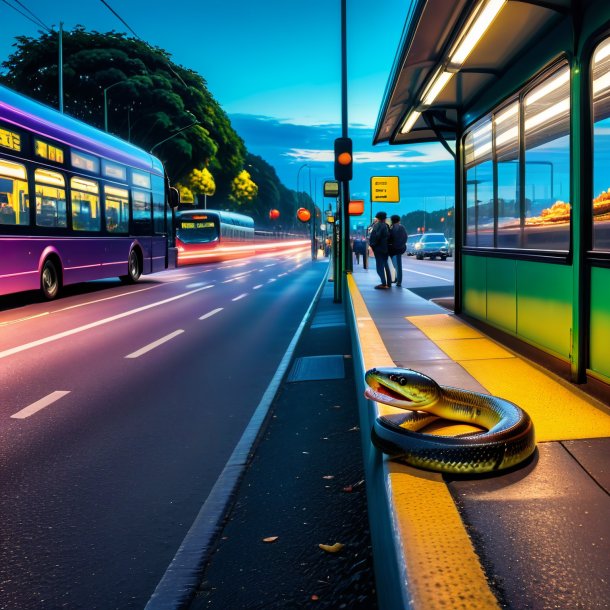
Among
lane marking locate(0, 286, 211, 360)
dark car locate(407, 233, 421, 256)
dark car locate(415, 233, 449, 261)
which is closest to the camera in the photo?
lane marking locate(0, 286, 211, 360)

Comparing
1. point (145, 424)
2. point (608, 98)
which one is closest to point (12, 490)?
point (145, 424)

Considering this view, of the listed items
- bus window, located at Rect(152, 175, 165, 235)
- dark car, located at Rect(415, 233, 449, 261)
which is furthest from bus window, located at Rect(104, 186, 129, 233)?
dark car, located at Rect(415, 233, 449, 261)

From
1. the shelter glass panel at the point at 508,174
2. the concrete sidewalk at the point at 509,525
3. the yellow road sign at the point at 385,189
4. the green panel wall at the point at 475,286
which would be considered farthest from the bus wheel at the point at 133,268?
the yellow road sign at the point at 385,189

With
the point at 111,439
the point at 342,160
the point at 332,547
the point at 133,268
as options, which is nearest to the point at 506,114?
the point at 111,439

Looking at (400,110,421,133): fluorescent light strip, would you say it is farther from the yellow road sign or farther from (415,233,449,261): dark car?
the yellow road sign

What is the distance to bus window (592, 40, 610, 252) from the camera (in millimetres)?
5199

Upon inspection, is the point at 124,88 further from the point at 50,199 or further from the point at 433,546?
the point at 433,546

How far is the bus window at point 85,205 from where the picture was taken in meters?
16.7

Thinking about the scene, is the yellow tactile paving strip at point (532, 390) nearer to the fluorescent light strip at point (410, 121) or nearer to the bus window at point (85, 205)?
the fluorescent light strip at point (410, 121)

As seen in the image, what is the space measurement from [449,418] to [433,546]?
1.66m

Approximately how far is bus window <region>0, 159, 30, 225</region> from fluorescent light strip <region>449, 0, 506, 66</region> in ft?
31.7

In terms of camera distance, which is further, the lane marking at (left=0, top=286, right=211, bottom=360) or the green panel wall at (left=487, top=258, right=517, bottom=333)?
the lane marking at (left=0, top=286, right=211, bottom=360)

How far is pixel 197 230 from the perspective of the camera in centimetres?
4472

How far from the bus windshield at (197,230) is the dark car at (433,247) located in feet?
45.7
